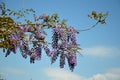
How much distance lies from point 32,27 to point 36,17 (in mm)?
589

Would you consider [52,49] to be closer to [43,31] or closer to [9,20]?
[43,31]

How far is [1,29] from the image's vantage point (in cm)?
797

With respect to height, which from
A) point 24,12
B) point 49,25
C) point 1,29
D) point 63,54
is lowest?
point 63,54

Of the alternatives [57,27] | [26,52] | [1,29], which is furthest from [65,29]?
[1,29]

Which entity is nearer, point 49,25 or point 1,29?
point 1,29

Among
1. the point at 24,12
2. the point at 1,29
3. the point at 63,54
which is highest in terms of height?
the point at 24,12

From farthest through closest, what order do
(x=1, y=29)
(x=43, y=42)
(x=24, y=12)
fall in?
(x=24, y=12) < (x=43, y=42) < (x=1, y=29)

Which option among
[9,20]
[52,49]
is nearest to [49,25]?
[52,49]

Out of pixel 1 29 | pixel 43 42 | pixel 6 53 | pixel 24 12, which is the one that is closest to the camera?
pixel 1 29

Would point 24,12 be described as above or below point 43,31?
above

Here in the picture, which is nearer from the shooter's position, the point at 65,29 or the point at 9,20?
the point at 9,20

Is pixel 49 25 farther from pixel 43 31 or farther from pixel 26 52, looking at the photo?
pixel 26 52

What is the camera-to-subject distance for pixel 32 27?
8836 millimetres

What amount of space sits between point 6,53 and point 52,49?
6.41ft
